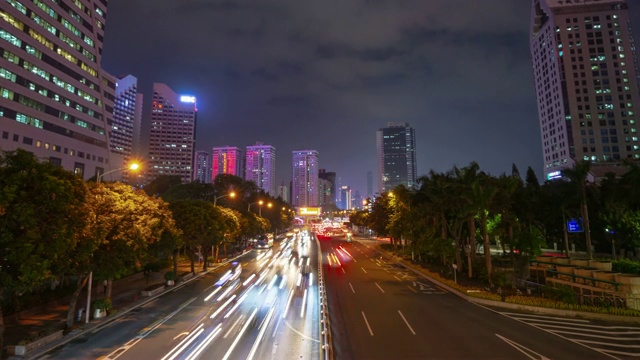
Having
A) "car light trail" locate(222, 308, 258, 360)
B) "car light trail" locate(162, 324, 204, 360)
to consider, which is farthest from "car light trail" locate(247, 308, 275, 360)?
"car light trail" locate(162, 324, 204, 360)

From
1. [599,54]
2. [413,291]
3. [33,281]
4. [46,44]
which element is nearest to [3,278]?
[33,281]

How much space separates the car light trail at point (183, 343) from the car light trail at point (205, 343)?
69 centimetres

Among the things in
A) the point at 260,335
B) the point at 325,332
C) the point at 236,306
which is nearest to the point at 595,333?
the point at 325,332

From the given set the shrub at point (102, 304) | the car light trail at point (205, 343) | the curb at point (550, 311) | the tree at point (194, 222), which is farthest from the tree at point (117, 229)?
the curb at point (550, 311)

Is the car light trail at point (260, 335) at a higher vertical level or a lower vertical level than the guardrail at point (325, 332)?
lower

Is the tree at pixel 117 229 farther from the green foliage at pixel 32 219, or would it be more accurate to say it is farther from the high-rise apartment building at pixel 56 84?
the high-rise apartment building at pixel 56 84

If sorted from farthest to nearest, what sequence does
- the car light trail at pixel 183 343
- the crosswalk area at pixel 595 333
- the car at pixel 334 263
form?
1. the car at pixel 334 263
2. the crosswalk area at pixel 595 333
3. the car light trail at pixel 183 343

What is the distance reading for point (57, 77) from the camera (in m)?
83.6

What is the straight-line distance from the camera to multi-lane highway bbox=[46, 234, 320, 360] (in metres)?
16.6

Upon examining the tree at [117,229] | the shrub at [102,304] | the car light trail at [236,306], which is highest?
the tree at [117,229]

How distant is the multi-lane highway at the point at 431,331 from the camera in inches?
657

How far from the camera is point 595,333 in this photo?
66.5 ft

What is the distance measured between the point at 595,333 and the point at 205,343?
2226 centimetres

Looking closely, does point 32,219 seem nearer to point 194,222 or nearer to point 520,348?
point 194,222
